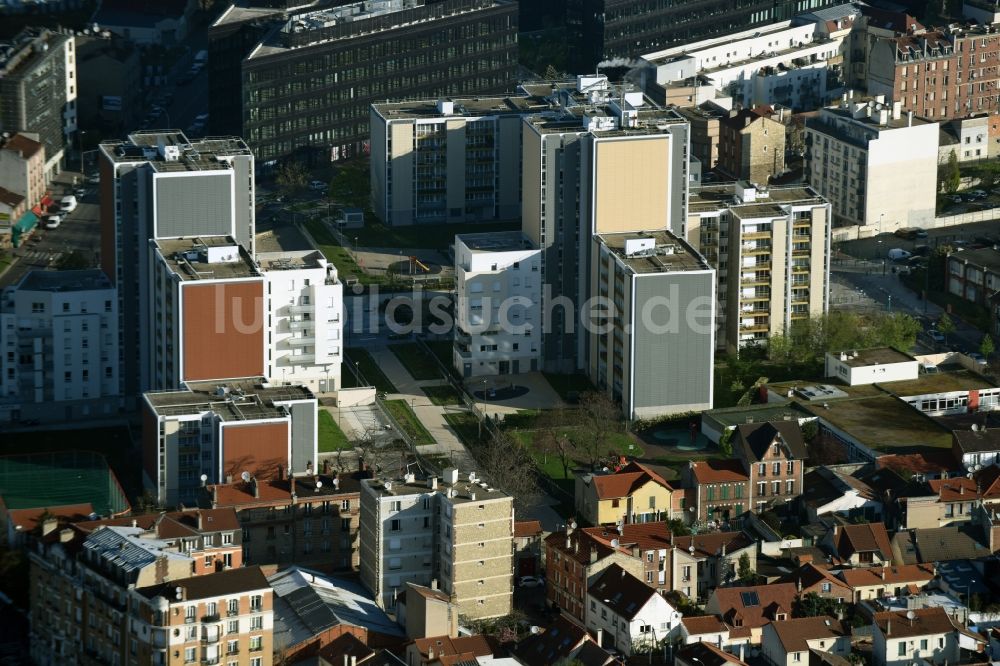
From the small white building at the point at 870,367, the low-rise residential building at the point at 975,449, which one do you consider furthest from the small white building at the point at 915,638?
the small white building at the point at 870,367

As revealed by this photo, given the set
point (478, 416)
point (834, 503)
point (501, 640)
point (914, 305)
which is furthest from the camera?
point (914, 305)

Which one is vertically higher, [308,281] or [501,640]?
[308,281]

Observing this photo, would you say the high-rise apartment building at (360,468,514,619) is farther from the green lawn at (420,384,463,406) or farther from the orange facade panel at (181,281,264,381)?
the green lawn at (420,384,463,406)

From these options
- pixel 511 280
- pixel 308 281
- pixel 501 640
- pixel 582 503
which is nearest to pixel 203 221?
pixel 308 281

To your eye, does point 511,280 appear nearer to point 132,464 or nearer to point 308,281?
point 308,281

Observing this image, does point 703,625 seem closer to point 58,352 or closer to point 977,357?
point 977,357
